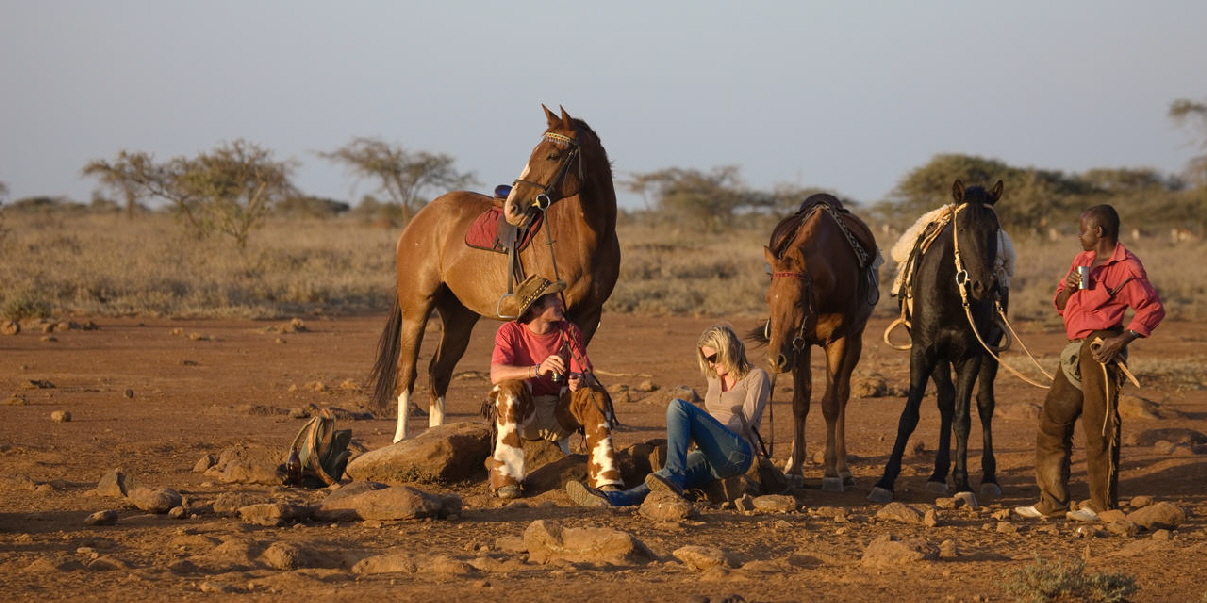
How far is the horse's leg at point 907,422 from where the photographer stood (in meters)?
7.68

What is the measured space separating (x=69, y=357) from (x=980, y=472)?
1093cm

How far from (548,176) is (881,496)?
283 centimetres

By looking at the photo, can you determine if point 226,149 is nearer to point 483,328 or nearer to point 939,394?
point 483,328

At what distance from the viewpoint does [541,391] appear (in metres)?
7.40

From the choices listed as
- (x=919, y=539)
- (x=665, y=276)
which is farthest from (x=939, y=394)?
(x=665, y=276)

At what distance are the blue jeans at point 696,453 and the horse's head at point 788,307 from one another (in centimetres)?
69

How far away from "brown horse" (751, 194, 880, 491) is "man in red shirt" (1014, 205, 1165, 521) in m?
1.46

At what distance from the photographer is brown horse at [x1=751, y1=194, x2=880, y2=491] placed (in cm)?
773

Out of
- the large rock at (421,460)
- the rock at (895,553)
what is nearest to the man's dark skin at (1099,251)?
the rock at (895,553)

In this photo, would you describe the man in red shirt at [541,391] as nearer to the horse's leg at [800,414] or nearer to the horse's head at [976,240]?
the horse's leg at [800,414]

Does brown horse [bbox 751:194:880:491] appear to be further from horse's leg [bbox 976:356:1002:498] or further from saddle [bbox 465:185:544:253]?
saddle [bbox 465:185:544:253]

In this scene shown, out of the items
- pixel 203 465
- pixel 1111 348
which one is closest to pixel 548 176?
pixel 203 465

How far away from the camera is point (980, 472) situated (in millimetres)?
Result: 8883

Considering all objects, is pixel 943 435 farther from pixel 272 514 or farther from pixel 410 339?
pixel 272 514
